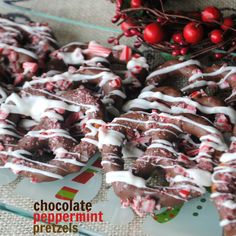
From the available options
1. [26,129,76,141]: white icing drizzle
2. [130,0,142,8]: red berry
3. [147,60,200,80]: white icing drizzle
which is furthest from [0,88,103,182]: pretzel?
[130,0,142,8]: red berry

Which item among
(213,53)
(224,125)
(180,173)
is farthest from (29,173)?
(213,53)

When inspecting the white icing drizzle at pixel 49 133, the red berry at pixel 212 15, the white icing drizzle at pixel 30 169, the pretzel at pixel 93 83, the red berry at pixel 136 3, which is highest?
the red berry at pixel 212 15

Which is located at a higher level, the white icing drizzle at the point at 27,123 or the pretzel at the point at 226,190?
the pretzel at the point at 226,190

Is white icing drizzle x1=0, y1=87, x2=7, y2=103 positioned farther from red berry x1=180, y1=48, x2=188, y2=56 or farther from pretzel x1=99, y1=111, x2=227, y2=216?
red berry x1=180, y1=48, x2=188, y2=56

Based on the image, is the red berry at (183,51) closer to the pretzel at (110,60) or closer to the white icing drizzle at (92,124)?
the pretzel at (110,60)

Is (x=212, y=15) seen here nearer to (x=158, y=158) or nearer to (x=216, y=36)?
(x=216, y=36)

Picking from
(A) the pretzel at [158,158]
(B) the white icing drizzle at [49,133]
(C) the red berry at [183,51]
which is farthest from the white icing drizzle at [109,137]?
(C) the red berry at [183,51]

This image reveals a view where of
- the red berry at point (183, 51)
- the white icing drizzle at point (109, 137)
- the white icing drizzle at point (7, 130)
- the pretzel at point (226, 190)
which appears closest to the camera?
the pretzel at point (226, 190)
